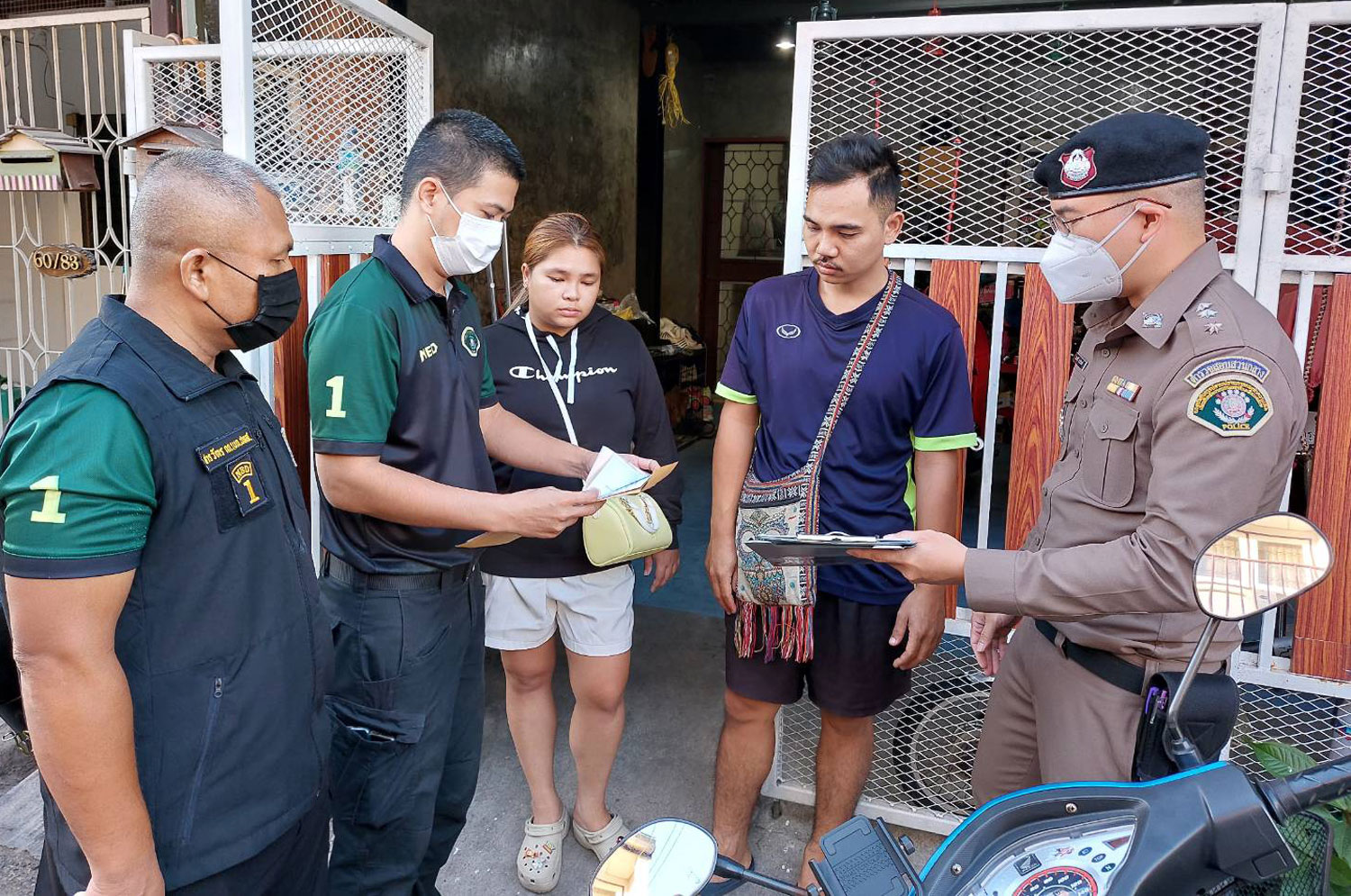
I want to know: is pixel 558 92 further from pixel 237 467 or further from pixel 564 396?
pixel 237 467

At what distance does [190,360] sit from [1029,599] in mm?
1290

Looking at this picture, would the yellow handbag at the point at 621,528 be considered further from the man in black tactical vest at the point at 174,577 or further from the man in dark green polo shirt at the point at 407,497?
the man in black tactical vest at the point at 174,577

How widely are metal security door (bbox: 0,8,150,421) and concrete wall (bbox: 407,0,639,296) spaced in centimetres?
161

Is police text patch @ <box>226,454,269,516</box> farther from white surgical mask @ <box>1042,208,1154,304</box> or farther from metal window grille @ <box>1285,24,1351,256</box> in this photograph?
metal window grille @ <box>1285,24,1351,256</box>

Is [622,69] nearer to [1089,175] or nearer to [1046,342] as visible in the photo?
[1046,342]

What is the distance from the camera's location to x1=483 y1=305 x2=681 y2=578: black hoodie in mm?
2320

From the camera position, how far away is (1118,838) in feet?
3.01

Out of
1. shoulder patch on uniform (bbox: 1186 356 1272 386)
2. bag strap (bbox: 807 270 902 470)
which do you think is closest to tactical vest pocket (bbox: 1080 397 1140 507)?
shoulder patch on uniform (bbox: 1186 356 1272 386)

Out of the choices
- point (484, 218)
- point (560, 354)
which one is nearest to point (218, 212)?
point (484, 218)

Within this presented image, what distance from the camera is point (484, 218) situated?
1809mm

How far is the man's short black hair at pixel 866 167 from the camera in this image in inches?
77.0

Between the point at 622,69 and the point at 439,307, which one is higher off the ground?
the point at 622,69

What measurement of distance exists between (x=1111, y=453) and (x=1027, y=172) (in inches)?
49.1

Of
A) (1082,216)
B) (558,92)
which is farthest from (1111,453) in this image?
(558,92)
